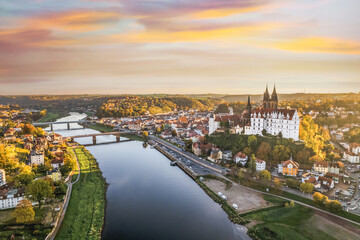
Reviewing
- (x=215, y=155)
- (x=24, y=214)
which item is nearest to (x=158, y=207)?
(x=24, y=214)

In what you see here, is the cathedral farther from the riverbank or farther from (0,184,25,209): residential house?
(0,184,25,209): residential house

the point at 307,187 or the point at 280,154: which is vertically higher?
the point at 280,154

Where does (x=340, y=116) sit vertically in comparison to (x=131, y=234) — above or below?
above

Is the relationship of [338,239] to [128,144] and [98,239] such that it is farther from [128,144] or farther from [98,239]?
[128,144]

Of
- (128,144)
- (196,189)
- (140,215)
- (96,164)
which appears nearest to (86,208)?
(140,215)

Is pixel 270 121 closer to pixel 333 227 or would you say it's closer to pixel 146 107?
pixel 333 227

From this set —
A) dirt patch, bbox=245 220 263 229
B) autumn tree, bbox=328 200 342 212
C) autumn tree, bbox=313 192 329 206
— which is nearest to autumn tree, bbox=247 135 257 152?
autumn tree, bbox=313 192 329 206
